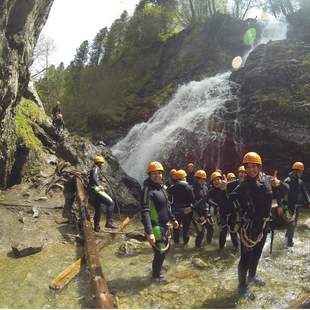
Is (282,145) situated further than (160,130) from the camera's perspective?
No

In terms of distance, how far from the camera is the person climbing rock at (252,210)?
6828 millimetres

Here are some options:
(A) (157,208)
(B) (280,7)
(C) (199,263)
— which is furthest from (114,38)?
(A) (157,208)

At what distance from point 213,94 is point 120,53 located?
35.7 metres

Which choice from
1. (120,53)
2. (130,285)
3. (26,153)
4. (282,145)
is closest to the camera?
(130,285)

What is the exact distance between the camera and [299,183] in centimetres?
1055

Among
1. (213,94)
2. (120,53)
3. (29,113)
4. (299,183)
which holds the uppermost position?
(120,53)

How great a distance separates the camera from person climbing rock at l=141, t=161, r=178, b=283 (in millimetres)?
7480

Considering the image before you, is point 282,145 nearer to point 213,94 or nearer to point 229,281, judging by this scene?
point 213,94

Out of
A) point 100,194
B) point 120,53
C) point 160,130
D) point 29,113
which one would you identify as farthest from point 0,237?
point 120,53

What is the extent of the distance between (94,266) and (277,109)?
15.8 m

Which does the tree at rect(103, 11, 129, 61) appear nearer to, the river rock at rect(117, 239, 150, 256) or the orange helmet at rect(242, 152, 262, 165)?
the river rock at rect(117, 239, 150, 256)

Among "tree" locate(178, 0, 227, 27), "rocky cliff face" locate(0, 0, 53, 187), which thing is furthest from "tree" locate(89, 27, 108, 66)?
"rocky cliff face" locate(0, 0, 53, 187)

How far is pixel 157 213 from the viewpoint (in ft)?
25.1

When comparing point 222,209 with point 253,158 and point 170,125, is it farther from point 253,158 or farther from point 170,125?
point 170,125
